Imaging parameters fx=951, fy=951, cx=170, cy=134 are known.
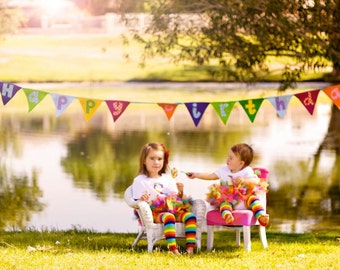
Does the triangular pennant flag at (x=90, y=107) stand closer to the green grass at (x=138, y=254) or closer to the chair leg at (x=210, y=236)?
the green grass at (x=138, y=254)

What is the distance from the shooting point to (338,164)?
18234 mm

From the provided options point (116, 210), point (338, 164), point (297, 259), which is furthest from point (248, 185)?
point (338, 164)

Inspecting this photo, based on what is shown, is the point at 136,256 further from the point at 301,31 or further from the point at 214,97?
the point at 214,97

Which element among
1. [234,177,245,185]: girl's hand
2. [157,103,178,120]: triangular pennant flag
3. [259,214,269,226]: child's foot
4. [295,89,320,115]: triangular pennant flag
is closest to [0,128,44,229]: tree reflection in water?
[157,103,178,120]: triangular pennant flag

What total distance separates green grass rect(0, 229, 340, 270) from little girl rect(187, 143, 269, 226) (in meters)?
0.36

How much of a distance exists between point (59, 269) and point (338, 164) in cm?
1193

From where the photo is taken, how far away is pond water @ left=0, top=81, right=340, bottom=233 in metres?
12.9

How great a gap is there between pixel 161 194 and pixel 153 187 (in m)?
0.10

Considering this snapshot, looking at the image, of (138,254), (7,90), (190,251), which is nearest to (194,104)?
(7,90)

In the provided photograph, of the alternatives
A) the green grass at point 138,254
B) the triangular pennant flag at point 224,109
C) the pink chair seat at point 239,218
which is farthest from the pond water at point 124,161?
the pink chair seat at point 239,218

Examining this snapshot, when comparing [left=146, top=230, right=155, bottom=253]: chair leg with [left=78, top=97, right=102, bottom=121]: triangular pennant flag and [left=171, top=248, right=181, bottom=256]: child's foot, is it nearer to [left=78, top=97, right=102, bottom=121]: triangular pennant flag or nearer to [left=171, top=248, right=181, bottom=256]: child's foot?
[left=171, top=248, right=181, bottom=256]: child's foot

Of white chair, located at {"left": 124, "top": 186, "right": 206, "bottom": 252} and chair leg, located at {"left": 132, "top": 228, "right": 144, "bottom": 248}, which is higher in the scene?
white chair, located at {"left": 124, "top": 186, "right": 206, "bottom": 252}

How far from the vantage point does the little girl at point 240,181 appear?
7.96 metres

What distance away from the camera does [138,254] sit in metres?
7.73
